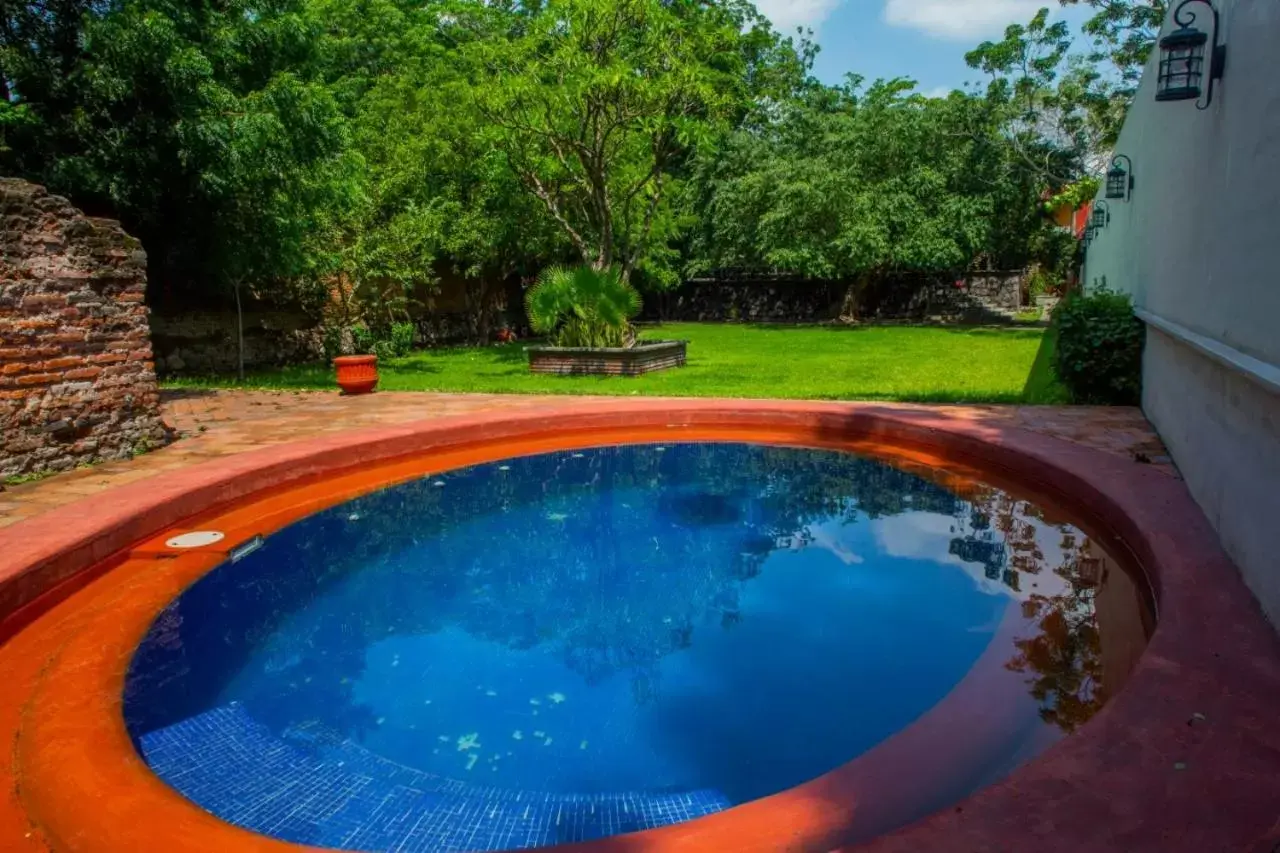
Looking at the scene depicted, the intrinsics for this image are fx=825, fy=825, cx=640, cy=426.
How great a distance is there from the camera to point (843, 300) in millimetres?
27953

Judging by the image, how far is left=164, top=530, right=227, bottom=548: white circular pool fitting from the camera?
5.70 metres

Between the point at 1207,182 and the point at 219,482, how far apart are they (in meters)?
7.47

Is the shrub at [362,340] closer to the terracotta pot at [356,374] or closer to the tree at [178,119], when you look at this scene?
the tree at [178,119]

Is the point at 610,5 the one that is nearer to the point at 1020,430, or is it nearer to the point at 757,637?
the point at 1020,430

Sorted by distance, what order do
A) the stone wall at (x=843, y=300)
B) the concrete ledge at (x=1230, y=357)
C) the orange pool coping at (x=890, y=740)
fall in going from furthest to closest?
the stone wall at (x=843, y=300), the concrete ledge at (x=1230, y=357), the orange pool coping at (x=890, y=740)

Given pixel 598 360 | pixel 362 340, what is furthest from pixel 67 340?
pixel 362 340

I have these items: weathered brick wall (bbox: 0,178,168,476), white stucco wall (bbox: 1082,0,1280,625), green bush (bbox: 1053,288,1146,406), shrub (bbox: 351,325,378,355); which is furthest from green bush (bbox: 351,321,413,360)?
white stucco wall (bbox: 1082,0,1280,625)

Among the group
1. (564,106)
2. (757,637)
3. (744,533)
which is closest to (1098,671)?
(757,637)

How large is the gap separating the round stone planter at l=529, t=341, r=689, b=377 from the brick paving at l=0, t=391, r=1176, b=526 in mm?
2745

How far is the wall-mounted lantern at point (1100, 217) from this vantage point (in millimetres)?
14164

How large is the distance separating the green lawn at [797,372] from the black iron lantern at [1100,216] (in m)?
2.44

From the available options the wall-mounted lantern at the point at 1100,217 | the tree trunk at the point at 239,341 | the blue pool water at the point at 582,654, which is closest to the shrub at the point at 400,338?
→ the tree trunk at the point at 239,341

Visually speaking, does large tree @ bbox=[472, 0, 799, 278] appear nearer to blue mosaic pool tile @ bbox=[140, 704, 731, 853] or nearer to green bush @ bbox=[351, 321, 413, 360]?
green bush @ bbox=[351, 321, 413, 360]

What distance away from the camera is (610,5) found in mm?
13531
